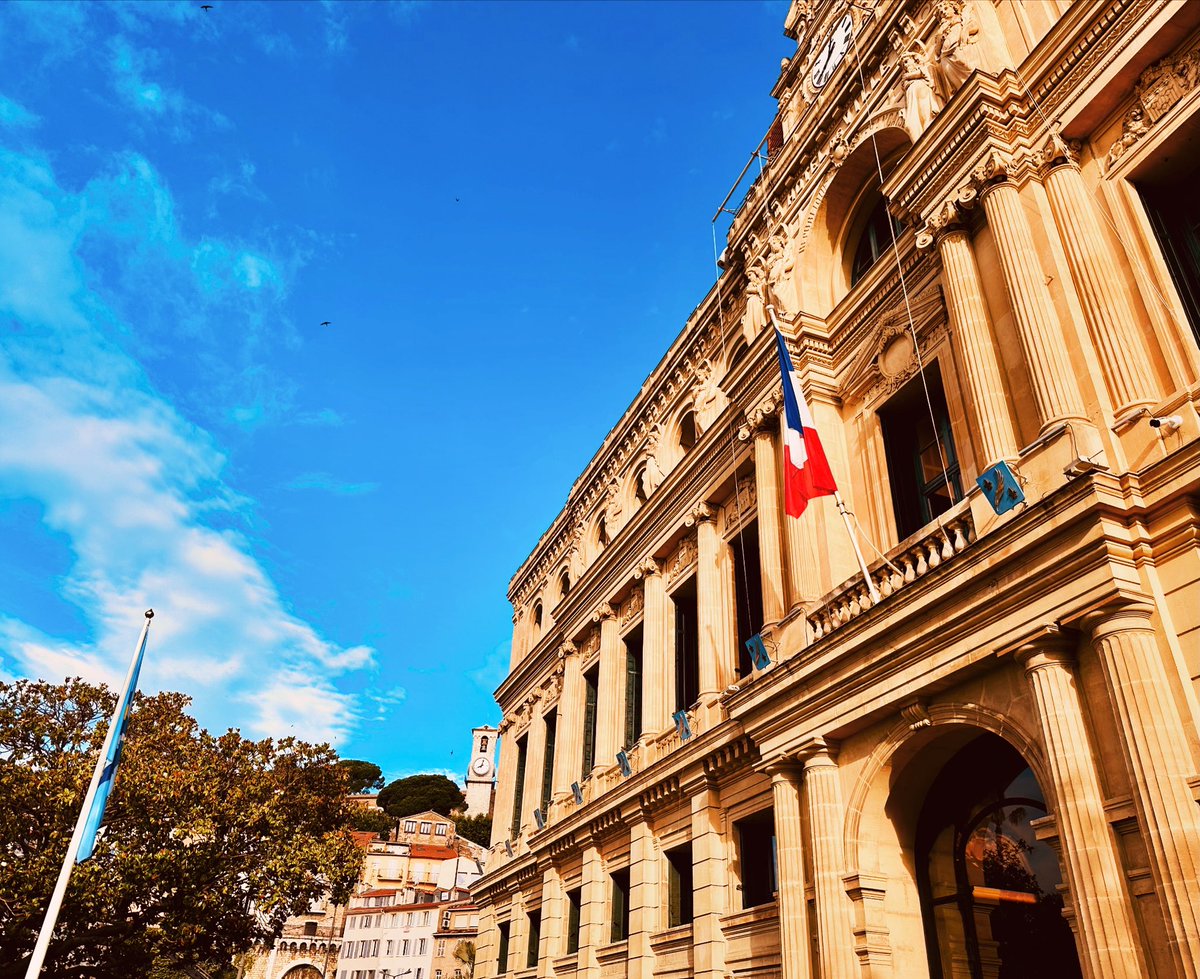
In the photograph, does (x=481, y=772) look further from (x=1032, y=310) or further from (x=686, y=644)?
(x=1032, y=310)

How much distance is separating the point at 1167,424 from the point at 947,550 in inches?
115

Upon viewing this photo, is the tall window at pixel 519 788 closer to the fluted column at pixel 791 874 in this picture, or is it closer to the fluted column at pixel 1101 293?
the fluted column at pixel 791 874

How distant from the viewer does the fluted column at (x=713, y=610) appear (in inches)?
749

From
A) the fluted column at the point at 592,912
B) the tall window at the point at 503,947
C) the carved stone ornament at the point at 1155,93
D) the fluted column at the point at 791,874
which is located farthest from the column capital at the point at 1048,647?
the tall window at the point at 503,947

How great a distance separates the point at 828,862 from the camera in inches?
487

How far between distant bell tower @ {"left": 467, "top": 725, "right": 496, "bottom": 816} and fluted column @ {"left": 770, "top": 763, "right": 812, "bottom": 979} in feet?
349

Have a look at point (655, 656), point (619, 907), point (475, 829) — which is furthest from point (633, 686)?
point (475, 829)

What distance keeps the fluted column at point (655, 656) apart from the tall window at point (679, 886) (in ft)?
10.2

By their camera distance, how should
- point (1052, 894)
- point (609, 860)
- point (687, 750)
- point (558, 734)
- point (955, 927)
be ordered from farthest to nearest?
point (558, 734)
point (609, 860)
point (687, 750)
point (955, 927)
point (1052, 894)

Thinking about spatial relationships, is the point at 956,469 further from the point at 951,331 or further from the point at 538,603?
the point at 538,603

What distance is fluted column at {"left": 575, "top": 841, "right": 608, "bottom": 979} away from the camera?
21.1 meters

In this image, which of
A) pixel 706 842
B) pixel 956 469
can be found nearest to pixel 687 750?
pixel 706 842

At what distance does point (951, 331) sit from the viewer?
45.9ft

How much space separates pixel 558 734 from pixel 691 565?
8748 millimetres
